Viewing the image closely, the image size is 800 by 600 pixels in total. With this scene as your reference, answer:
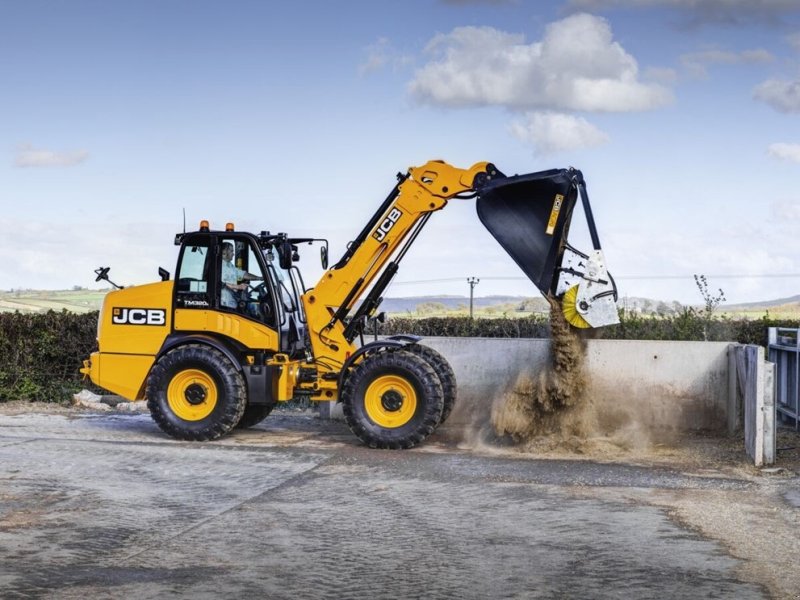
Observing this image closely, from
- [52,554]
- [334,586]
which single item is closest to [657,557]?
[334,586]

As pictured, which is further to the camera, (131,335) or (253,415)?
(253,415)

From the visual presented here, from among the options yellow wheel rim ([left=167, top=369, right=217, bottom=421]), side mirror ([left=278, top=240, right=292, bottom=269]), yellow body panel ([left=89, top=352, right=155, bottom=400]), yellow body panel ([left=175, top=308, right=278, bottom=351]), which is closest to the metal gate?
side mirror ([left=278, top=240, right=292, bottom=269])

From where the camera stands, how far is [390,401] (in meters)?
14.0

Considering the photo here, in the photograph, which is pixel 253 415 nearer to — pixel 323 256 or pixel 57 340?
pixel 323 256

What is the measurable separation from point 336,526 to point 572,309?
18.2ft

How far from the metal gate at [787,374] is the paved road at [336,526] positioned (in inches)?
155

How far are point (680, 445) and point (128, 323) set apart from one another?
7.70 m

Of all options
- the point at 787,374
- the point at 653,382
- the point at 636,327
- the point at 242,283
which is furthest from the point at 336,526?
the point at 636,327

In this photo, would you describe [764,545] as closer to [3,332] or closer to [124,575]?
[124,575]

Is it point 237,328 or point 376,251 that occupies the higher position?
point 376,251

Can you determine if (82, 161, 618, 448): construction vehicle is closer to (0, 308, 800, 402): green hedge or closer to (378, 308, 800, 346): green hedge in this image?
(0, 308, 800, 402): green hedge

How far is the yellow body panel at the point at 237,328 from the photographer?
577 inches

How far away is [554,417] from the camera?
1443 centimetres

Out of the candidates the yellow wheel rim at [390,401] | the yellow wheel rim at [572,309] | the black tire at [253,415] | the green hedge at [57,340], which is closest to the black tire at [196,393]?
the black tire at [253,415]
